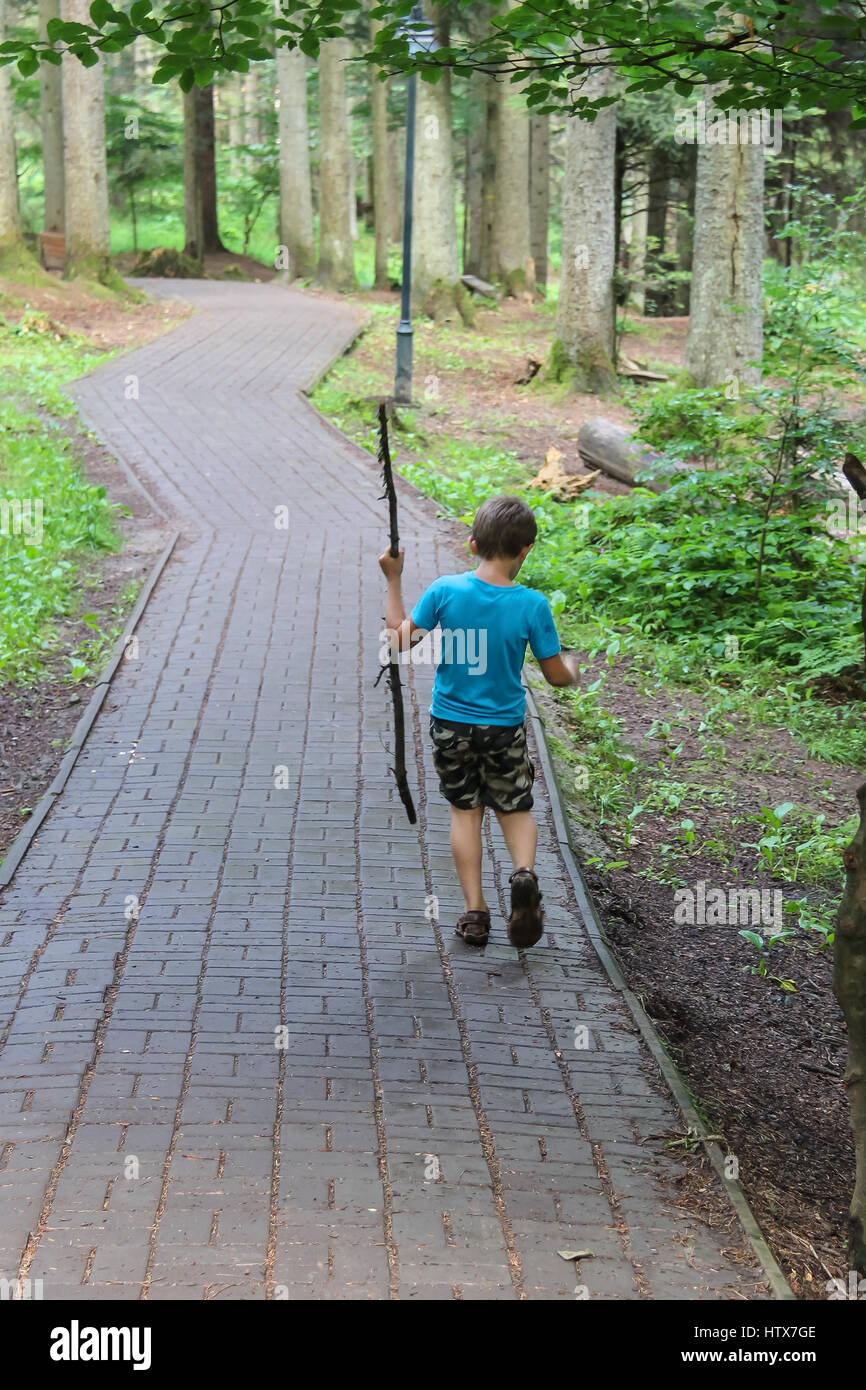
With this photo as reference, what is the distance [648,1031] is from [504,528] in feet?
6.47

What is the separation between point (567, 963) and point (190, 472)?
10.2 metres

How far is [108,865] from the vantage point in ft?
20.0

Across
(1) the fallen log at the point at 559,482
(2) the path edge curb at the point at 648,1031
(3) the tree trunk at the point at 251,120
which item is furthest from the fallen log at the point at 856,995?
(3) the tree trunk at the point at 251,120

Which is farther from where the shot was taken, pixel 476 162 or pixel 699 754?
pixel 476 162

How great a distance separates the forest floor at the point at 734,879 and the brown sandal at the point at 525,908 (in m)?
0.74

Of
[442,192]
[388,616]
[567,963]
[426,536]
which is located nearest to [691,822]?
[567,963]

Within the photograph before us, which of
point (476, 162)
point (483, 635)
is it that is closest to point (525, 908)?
point (483, 635)

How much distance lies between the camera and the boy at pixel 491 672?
16.3 ft

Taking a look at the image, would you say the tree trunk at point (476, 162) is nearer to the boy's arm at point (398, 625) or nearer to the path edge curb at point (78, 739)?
the path edge curb at point (78, 739)

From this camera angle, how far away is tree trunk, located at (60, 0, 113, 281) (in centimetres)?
2441

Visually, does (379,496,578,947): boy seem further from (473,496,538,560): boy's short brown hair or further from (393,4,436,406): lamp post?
(393,4,436,406): lamp post

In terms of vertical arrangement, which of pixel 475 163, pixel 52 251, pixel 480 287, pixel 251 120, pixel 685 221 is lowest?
pixel 480 287

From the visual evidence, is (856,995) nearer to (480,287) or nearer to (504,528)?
(504,528)

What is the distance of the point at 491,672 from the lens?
16.7ft
